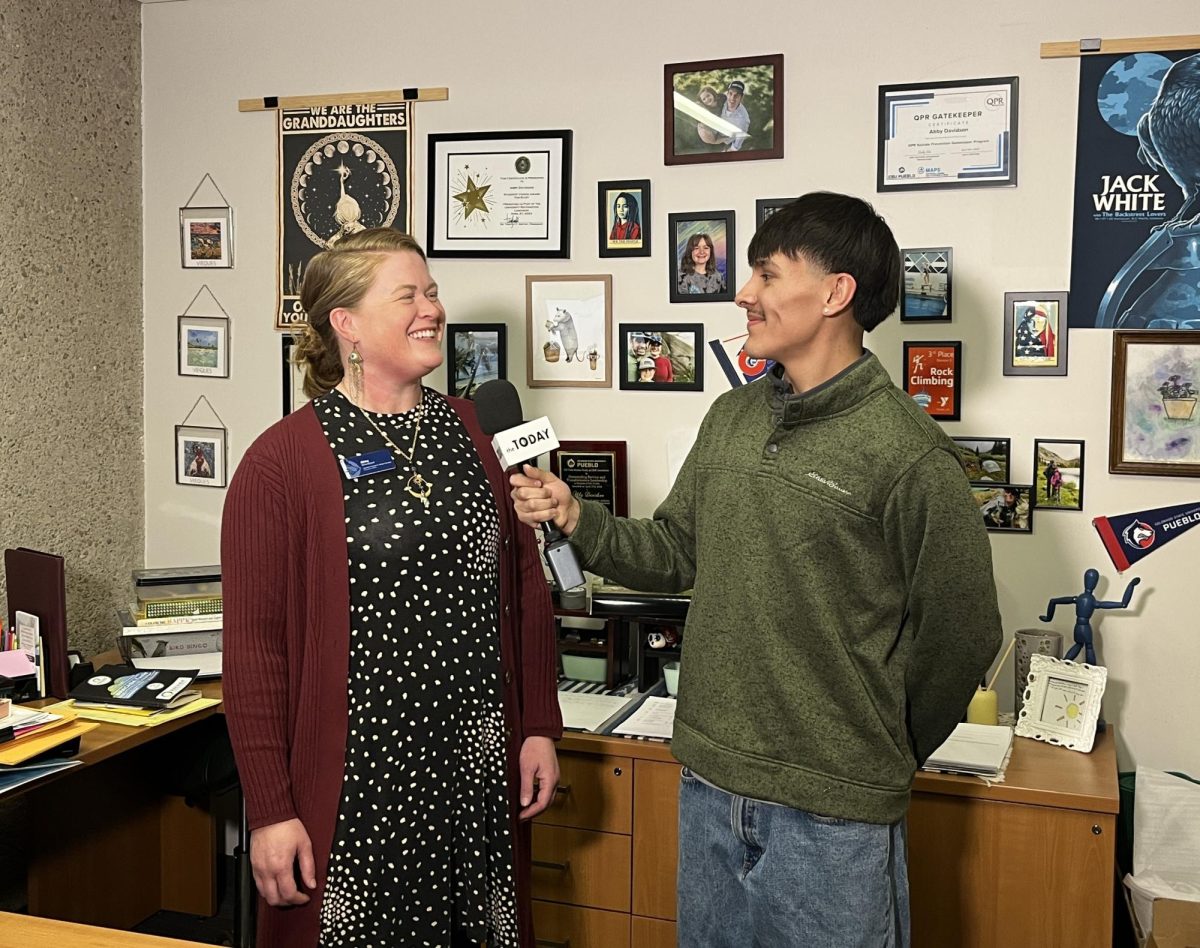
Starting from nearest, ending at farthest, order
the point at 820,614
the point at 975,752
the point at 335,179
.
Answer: the point at 820,614
the point at 975,752
the point at 335,179

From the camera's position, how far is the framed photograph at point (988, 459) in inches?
104

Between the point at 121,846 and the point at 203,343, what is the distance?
1.31 m

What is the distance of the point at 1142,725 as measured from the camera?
2.61 metres

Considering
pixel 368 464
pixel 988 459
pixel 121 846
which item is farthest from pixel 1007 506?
pixel 121 846

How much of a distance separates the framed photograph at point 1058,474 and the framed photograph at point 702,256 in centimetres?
78

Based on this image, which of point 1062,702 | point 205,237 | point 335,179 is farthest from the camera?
point 205,237

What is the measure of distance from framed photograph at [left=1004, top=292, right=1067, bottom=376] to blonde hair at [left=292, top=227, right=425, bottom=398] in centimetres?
136

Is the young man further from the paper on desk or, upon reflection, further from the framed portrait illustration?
the framed portrait illustration

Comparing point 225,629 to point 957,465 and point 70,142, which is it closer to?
point 957,465

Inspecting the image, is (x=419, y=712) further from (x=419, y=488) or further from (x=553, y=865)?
(x=553, y=865)

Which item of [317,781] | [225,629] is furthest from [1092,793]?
[225,629]

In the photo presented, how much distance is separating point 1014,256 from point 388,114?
1569mm

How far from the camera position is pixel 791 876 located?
5.54ft

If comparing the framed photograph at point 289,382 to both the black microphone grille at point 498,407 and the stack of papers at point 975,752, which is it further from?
the stack of papers at point 975,752
